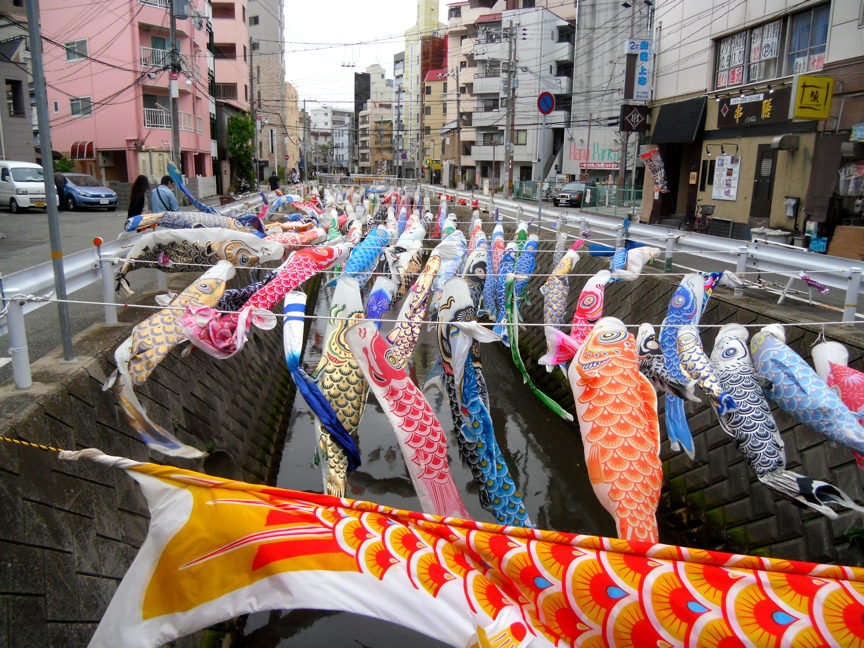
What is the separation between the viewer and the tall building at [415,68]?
76.7m

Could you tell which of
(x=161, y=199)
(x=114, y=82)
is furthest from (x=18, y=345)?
(x=114, y=82)

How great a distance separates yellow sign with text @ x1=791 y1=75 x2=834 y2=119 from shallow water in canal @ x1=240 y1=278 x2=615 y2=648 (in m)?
9.14

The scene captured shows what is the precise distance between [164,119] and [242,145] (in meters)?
7.93

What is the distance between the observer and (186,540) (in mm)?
2930

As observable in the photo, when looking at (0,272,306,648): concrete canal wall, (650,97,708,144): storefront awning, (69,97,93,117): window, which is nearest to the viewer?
(0,272,306,648): concrete canal wall

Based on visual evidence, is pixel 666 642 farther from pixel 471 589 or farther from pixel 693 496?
pixel 693 496

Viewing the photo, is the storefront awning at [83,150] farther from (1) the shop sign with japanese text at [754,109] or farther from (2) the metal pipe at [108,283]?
(1) the shop sign with japanese text at [754,109]

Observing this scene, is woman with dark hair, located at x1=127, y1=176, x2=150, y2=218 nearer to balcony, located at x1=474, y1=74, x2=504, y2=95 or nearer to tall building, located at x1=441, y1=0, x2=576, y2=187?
tall building, located at x1=441, y1=0, x2=576, y2=187

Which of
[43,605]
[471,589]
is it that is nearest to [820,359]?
[471,589]

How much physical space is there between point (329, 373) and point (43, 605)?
2.89m

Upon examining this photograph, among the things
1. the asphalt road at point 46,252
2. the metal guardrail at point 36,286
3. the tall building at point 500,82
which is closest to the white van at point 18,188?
the asphalt road at point 46,252

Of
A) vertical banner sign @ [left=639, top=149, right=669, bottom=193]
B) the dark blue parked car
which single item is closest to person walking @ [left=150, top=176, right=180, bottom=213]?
the dark blue parked car

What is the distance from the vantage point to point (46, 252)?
41.9 ft

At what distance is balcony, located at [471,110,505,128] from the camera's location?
5288cm
